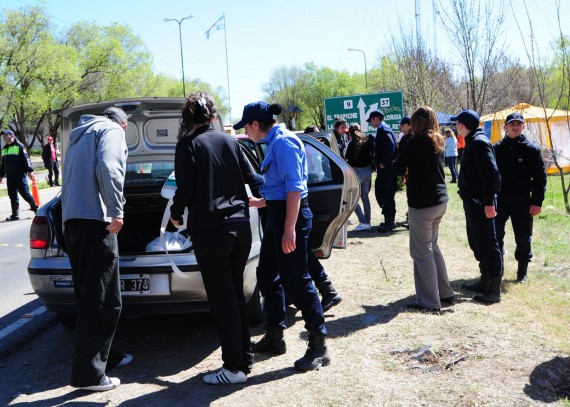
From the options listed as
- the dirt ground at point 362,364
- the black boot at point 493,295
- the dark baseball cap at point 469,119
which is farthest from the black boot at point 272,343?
the dark baseball cap at point 469,119

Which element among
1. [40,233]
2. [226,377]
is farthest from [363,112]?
[226,377]

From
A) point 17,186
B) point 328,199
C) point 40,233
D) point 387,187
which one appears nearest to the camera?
point 40,233

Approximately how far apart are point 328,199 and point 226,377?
79.5 inches

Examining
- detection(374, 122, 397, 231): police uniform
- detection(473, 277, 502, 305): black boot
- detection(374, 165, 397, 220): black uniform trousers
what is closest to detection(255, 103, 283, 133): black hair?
detection(473, 277, 502, 305): black boot

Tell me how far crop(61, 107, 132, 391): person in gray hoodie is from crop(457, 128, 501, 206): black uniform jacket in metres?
3.32

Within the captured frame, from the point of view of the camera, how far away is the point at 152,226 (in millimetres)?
5848

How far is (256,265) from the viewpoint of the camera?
184 inches

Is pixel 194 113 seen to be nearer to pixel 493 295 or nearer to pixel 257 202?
pixel 257 202

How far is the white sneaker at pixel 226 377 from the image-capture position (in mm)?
3887

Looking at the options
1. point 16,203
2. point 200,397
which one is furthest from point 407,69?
point 200,397

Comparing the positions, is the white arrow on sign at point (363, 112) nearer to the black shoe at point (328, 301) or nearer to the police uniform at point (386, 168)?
the police uniform at point (386, 168)

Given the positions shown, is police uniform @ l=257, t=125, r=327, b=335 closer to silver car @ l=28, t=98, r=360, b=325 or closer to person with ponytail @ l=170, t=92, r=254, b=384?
person with ponytail @ l=170, t=92, r=254, b=384

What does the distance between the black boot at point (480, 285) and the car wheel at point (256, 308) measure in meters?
2.30

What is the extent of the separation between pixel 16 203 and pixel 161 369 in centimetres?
1059
